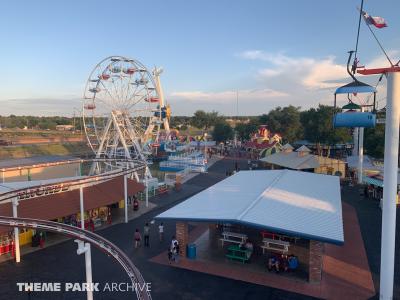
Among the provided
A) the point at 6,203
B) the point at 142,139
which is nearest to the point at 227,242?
the point at 6,203

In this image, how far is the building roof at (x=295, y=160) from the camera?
116 feet

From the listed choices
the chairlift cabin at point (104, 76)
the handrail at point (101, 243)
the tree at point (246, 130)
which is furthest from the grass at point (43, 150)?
the handrail at point (101, 243)

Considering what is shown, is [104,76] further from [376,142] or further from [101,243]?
[376,142]

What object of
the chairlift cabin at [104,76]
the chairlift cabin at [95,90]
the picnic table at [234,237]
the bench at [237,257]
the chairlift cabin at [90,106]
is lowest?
the bench at [237,257]

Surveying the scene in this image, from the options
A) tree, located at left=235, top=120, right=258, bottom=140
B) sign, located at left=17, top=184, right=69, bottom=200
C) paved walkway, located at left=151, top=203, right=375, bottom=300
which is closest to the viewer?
paved walkway, located at left=151, top=203, right=375, bottom=300

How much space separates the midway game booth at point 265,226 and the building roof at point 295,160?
1610cm

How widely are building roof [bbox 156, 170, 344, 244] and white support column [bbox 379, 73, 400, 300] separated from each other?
1.48 m

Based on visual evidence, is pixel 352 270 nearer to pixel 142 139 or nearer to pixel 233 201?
pixel 233 201

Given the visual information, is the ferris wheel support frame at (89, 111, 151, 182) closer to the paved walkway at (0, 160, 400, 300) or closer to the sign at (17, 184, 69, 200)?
the sign at (17, 184, 69, 200)

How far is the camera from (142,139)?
3562 centimetres

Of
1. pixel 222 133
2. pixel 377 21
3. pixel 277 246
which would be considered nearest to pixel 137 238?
pixel 277 246

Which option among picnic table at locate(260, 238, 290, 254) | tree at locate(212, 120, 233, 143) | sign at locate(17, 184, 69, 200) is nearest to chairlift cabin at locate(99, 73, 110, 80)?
sign at locate(17, 184, 69, 200)

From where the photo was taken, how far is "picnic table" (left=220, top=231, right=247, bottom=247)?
15.2m

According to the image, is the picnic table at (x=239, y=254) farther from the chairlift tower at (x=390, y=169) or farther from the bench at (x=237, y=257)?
the chairlift tower at (x=390, y=169)
